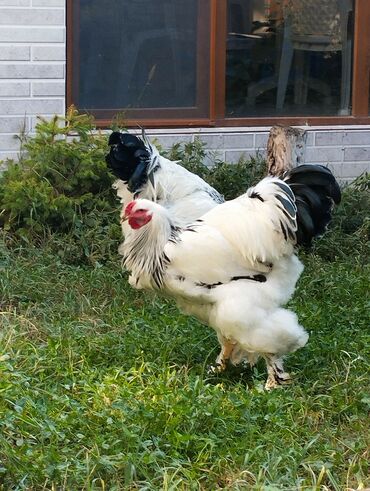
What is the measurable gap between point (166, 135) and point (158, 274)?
137 inches

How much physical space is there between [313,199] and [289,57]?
420cm

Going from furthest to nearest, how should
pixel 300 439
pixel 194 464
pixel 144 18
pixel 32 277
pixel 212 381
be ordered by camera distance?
1. pixel 144 18
2. pixel 32 277
3. pixel 212 381
4. pixel 300 439
5. pixel 194 464

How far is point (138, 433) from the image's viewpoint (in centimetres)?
450

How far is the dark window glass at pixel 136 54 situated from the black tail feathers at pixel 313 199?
3.75 metres

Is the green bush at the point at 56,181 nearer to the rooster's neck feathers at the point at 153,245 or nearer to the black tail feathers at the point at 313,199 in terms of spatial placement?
the rooster's neck feathers at the point at 153,245

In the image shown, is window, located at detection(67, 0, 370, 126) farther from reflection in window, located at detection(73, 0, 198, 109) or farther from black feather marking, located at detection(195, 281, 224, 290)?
black feather marking, located at detection(195, 281, 224, 290)

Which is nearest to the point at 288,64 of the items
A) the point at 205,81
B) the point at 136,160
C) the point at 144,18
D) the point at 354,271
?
the point at 205,81

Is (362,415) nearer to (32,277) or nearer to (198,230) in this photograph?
(198,230)

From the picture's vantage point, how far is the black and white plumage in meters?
6.08

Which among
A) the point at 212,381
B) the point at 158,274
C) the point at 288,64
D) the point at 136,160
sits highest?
the point at 288,64

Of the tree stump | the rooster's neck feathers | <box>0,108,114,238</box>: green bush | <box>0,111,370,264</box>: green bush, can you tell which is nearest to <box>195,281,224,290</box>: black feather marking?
the rooster's neck feathers

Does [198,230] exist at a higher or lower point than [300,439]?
higher

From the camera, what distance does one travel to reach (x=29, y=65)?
8.34 m

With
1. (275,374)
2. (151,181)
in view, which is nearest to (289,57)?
(151,181)
